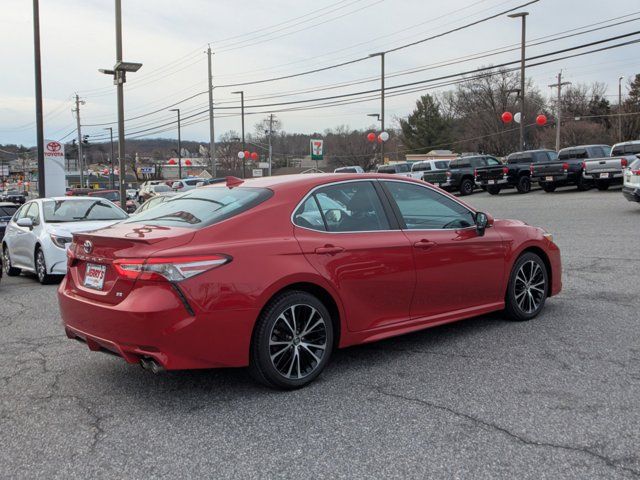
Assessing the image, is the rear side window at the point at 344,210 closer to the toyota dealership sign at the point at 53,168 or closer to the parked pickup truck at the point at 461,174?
the toyota dealership sign at the point at 53,168

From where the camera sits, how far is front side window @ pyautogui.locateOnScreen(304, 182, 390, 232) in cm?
470

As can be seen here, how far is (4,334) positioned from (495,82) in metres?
80.0

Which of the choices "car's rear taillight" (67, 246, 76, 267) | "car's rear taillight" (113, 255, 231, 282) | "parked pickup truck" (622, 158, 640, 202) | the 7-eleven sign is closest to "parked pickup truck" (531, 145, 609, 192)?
"parked pickup truck" (622, 158, 640, 202)

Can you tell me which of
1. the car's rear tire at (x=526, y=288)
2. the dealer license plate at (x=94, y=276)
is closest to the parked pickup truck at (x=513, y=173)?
the car's rear tire at (x=526, y=288)

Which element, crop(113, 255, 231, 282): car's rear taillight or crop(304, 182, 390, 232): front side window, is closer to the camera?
crop(113, 255, 231, 282): car's rear taillight

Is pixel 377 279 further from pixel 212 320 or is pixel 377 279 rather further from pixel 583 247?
pixel 583 247

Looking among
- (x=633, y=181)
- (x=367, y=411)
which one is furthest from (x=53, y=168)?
(x=367, y=411)

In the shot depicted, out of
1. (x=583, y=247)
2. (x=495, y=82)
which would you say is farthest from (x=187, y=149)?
(x=583, y=247)

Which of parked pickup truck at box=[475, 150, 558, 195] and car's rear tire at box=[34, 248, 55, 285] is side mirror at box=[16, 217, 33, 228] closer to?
car's rear tire at box=[34, 248, 55, 285]

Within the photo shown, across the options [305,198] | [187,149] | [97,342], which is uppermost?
[187,149]

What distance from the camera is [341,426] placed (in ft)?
12.0

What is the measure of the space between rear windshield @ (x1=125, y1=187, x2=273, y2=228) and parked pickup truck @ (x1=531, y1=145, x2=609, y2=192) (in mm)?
23013

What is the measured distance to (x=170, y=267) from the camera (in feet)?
12.6

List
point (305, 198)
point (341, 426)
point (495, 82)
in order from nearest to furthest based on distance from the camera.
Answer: point (341, 426) < point (305, 198) < point (495, 82)
